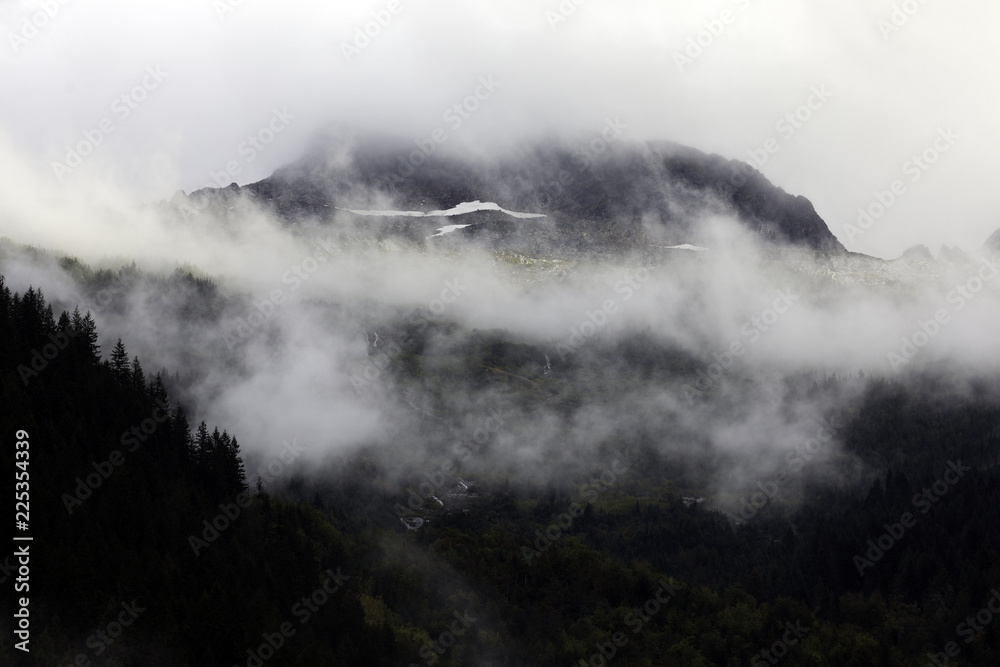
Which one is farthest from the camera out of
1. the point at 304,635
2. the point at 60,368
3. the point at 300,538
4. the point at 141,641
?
the point at 300,538

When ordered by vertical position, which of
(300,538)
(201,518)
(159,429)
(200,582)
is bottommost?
(300,538)

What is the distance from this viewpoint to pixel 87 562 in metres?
112

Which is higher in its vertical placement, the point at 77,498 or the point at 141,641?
the point at 141,641

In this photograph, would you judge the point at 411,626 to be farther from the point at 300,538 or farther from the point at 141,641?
the point at 141,641

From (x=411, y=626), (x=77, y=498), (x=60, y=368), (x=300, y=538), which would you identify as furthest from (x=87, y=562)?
(x=411, y=626)

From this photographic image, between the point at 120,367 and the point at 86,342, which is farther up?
the point at 86,342

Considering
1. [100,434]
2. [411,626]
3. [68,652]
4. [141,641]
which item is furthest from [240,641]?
[411,626]

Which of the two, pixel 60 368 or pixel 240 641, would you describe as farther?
pixel 60 368

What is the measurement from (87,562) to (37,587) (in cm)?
670

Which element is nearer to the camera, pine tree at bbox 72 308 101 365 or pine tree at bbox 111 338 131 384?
pine tree at bbox 72 308 101 365

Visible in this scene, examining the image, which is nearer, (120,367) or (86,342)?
(86,342)

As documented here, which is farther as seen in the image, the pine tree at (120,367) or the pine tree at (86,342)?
the pine tree at (120,367)

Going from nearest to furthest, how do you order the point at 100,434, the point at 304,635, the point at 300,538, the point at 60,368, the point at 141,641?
the point at 141,641
the point at 304,635
the point at 100,434
the point at 60,368
the point at 300,538

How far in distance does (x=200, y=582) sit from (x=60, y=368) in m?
55.8
